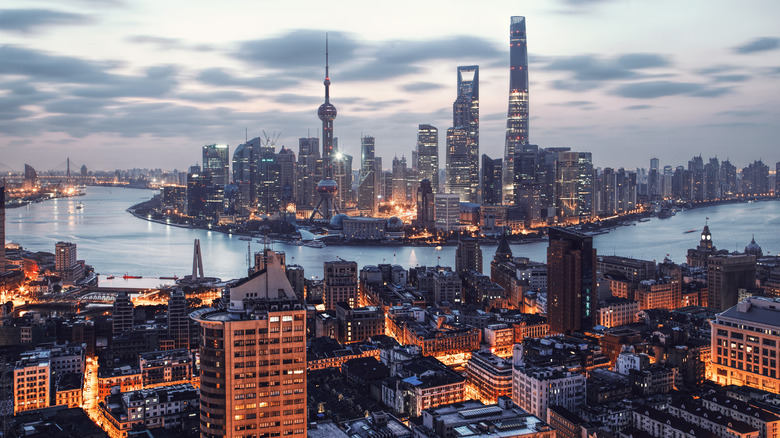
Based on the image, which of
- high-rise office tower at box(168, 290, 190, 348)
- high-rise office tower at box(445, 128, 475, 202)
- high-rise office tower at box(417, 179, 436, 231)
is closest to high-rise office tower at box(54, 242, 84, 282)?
high-rise office tower at box(168, 290, 190, 348)

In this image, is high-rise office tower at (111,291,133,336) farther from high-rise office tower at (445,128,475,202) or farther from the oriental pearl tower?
high-rise office tower at (445,128,475,202)

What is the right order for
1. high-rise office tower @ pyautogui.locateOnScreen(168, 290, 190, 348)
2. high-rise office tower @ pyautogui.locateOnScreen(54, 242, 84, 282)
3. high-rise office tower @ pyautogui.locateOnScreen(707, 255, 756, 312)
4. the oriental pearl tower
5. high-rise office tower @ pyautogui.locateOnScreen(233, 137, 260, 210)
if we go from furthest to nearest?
high-rise office tower @ pyautogui.locateOnScreen(233, 137, 260, 210) < the oriental pearl tower < high-rise office tower @ pyautogui.locateOnScreen(54, 242, 84, 282) < high-rise office tower @ pyautogui.locateOnScreen(707, 255, 756, 312) < high-rise office tower @ pyautogui.locateOnScreen(168, 290, 190, 348)

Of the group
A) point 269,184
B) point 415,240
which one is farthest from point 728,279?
point 269,184

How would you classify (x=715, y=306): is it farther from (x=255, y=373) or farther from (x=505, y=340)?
(x=255, y=373)

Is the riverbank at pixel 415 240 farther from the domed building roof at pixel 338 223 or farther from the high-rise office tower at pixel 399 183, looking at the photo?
the high-rise office tower at pixel 399 183

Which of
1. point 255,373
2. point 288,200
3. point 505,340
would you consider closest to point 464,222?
point 288,200
